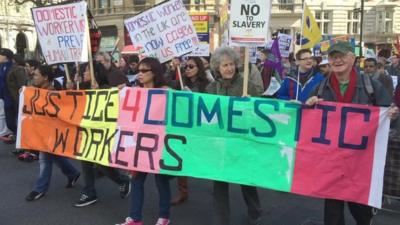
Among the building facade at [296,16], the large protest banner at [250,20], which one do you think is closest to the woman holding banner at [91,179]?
the large protest banner at [250,20]

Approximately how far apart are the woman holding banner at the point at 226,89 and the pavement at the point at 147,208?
1.47 feet

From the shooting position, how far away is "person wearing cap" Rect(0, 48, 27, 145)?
8789 millimetres

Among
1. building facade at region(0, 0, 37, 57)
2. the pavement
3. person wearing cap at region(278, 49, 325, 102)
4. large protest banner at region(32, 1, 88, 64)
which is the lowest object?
the pavement

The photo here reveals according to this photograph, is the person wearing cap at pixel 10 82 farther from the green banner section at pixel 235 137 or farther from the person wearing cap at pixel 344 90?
the person wearing cap at pixel 344 90

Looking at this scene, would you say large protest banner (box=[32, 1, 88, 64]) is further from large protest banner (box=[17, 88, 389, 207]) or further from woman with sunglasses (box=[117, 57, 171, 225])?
woman with sunglasses (box=[117, 57, 171, 225])

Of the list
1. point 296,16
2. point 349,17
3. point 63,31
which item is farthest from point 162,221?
point 349,17

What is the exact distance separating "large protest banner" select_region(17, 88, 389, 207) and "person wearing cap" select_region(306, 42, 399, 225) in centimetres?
9

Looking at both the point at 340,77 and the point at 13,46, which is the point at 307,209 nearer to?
the point at 340,77

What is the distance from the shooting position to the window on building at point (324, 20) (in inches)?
2116

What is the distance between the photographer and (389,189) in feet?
16.5

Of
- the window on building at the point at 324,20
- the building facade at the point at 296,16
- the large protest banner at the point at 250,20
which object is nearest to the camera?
the large protest banner at the point at 250,20

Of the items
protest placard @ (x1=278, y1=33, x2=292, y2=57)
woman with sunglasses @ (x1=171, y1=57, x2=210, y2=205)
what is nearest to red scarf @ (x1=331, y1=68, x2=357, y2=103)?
woman with sunglasses @ (x1=171, y1=57, x2=210, y2=205)

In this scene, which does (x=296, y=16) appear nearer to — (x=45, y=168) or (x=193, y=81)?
(x=193, y=81)

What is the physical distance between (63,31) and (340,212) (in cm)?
412
